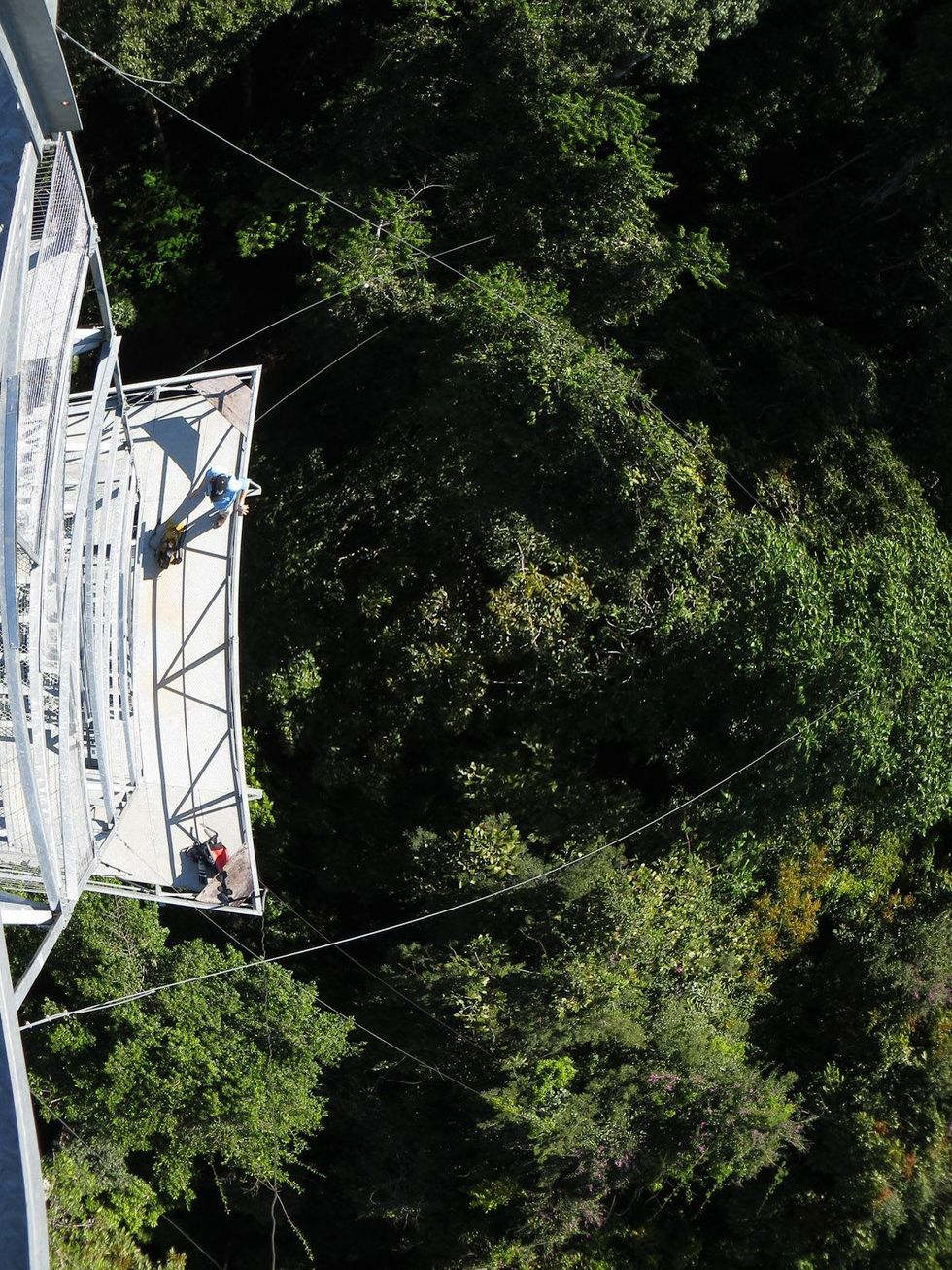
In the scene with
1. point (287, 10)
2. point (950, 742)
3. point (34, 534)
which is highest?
point (287, 10)

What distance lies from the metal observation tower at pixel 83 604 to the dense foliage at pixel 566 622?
3119 millimetres

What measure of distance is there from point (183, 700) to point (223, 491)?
2159 mm

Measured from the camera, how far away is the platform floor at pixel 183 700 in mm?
11859

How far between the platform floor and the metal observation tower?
2cm

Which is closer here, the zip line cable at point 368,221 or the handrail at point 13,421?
the handrail at point 13,421

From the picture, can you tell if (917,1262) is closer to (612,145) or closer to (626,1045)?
(626,1045)

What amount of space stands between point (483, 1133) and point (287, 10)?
1524cm

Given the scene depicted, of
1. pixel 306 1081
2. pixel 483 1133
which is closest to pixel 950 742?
pixel 483 1133

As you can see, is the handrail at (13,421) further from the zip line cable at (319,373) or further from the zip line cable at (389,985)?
the zip line cable at (389,985)

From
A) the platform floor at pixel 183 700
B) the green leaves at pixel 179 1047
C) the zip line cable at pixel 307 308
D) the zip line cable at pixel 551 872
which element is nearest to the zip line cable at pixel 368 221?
the zip line cable at pixel 307 308

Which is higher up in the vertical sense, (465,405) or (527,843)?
(465,405)

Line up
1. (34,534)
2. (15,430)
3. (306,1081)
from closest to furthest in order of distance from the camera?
(15,430)
(34,534)
(306,1081)

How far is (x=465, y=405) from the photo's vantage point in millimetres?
14242

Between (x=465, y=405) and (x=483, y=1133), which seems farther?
(x=483, y=1133)
